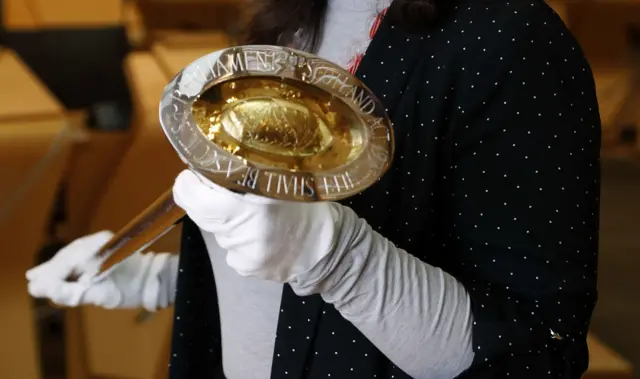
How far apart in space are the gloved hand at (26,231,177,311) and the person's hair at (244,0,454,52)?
28 cm

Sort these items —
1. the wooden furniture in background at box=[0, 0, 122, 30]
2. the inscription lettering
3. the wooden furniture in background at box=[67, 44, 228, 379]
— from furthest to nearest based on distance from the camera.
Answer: the wooden furniture in background at box=[0, 0, 122, 30] → the wooden furniture in background at box=[67, 44, 228, 379] → the inscription lettering

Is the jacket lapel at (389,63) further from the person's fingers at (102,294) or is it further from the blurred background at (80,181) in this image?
the blurred background at (80,181)

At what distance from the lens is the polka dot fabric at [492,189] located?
1.93ft

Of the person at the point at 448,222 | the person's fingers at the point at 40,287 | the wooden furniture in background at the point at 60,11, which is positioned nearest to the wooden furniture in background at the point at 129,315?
the person's fingers at the point at 40,287

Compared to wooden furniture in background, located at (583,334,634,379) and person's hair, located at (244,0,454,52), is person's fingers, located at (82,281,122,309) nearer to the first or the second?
person's hair, located at (244,0,454,52)

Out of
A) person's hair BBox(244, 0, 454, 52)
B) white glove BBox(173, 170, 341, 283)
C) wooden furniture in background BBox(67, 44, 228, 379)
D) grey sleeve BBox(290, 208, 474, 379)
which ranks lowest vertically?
wooden furniture in background BBox(67, 44, 228, 379)

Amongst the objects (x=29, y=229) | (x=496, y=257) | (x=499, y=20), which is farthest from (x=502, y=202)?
(x=29, y=229)

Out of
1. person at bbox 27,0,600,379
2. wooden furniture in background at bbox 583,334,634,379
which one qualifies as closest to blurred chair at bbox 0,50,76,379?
person at bbox 27,0,600,379

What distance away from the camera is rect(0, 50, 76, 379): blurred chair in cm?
155

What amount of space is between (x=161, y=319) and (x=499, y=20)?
4.40ft

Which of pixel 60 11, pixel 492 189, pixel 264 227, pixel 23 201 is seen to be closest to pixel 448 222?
pixel 492 189

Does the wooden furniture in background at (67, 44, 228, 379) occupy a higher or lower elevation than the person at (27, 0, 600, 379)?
lower

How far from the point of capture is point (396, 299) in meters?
0.55

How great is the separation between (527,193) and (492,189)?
0.03 m
